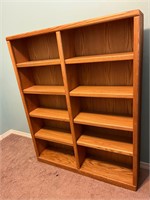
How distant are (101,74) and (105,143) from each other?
0.64 m

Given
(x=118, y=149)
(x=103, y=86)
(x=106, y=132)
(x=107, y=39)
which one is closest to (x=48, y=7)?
(x=107, y=39)

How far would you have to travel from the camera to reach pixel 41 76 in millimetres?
1689

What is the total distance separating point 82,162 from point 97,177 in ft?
0.76

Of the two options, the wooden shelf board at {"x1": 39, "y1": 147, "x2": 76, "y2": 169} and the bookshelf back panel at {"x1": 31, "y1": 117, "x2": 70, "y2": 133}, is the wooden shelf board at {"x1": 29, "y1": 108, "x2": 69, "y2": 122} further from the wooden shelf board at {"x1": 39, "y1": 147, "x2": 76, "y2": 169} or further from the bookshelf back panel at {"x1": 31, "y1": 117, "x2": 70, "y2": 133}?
the wooden shelf board at {"x1": 39, "y1": 147, "x2": 76, "y2": 169}

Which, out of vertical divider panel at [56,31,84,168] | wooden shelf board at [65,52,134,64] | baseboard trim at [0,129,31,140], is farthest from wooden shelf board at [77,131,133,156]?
baseboard trim at [0,129,31,140]

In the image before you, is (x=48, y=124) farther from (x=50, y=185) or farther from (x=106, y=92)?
(x=106, y=92)

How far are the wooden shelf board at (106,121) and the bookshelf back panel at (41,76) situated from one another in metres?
0.45

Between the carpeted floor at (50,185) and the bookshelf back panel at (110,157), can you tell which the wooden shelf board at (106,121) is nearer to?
the bookshelf back panel at (110,157)

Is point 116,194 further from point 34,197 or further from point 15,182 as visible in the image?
point 15,182

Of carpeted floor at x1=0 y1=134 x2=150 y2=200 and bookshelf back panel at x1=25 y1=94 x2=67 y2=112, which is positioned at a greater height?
bookshelf back panel at x1=25 y1=94 x2=67 y2=112

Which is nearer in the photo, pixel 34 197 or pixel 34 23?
pixel 34 197

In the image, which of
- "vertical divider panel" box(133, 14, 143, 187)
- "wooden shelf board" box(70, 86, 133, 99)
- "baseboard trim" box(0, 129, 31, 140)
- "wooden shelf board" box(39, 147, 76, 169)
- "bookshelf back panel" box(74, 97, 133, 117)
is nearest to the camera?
"vertical divider panel" box(133, 14, 143, 187)

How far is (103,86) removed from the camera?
1384mm

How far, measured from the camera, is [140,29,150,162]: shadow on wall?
120 centimetres
